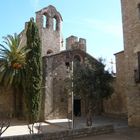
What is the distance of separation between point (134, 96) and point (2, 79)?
1086cm

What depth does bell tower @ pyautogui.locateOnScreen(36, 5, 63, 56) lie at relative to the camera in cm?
2442

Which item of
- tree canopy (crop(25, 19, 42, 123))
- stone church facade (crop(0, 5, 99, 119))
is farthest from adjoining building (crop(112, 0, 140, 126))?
tree canopy (crop(25, 19, 42, 123))

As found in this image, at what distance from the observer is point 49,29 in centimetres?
2531

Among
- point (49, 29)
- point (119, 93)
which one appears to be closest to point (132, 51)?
point (119, 93)

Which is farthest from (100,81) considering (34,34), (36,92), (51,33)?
(51,33)

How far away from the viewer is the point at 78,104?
2245cm

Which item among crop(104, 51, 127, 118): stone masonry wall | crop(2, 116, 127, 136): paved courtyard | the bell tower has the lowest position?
crop(2, 116, 127, 136): paved courtyard

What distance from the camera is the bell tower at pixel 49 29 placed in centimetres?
2442

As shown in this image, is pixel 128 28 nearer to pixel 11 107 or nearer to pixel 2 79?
pixel 2 79

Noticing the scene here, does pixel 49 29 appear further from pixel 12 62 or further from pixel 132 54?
pixel 132 54

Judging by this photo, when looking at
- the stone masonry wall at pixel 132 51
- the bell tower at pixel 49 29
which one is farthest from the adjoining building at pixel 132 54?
the bell tower at pixel 49 29

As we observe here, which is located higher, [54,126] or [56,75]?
[56,75]

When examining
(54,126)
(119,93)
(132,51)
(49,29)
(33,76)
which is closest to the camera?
(132,51)

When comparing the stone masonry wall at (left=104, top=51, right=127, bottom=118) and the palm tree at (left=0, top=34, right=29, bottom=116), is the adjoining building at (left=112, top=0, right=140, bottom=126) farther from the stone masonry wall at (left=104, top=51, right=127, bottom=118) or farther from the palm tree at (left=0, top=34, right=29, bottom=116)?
the palm tree at (left=0, top=34, right=29, bottom=116)
